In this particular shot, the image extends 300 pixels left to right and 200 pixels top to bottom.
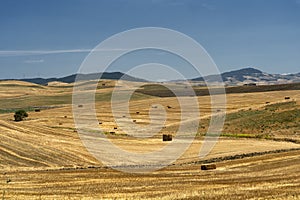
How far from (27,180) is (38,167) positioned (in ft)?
27.3

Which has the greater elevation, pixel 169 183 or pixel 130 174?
pixel 130 174

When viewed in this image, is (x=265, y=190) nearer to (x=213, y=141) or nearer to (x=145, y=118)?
(x=213, y=141)

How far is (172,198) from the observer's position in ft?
77.4

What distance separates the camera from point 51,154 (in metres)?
43.5

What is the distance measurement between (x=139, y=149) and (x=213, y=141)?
14.0 metres

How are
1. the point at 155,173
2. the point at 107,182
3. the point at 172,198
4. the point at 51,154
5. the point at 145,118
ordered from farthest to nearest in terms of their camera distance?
the point at 145,118, the point at 51,154, the point at 155,173, the point at 107,182, the point at 172,198

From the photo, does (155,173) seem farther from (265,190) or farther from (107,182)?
(265,190)

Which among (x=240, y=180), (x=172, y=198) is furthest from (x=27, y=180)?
(x=240, y=180)

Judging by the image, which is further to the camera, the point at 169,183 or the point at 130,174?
the point at 130,174

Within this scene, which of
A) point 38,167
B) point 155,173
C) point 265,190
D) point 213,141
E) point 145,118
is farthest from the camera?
point 145,118

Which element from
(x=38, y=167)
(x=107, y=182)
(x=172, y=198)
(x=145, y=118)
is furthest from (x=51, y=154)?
(x=145, y=118)

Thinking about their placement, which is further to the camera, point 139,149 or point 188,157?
point 139,149

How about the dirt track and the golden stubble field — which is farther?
the golden stubble field

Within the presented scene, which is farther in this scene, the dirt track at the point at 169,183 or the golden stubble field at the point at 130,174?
the golden stubble field at the point at 130,174
